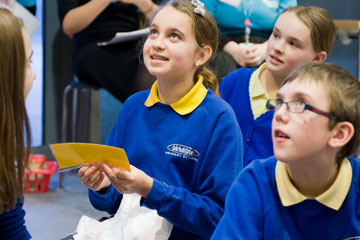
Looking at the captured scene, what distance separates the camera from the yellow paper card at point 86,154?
1.22 meters

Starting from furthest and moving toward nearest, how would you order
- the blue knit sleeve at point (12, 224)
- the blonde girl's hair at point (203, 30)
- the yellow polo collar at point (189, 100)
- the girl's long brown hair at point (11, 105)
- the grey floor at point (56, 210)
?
1. the grey floor at point (56, 210)
2. the blonde girl's hair at point (203, 30)
3. the yellow polo collar at point (189, 100)
4. the blue knit sleeve at point (12, 224)
5. the girl's long brown hair at point (11, 105)

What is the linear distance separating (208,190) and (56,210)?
4.78ft

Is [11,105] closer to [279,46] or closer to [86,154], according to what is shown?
[86,154]

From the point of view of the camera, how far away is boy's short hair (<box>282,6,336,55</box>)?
6.58ft

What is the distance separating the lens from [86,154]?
1.26 metres

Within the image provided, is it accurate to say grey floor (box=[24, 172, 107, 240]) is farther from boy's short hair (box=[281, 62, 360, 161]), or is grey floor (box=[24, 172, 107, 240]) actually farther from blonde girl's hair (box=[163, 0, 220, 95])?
boy's short hair (box=[281, 62, 360, 161])

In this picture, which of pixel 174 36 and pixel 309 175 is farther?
pixel 174 36

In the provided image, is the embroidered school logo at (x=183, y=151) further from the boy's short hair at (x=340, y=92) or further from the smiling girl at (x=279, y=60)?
the smiling girl at (x=279, y=60)

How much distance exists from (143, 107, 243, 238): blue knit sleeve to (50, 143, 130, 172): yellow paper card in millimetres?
161

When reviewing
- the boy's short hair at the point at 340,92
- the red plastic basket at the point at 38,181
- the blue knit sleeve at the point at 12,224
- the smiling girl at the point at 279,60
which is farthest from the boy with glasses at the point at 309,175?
the red plastic basket at the point at 38,181

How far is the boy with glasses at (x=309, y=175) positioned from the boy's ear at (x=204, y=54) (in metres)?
0.50

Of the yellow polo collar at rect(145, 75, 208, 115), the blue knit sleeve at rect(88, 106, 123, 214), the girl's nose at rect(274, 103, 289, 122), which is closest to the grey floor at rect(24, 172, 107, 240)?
the blue knit sleeve at rect(88, 106, 123, 214)

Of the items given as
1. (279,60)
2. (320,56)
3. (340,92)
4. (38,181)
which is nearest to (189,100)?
(340,92)

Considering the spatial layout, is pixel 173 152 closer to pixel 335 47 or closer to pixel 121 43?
pixel 121 43
